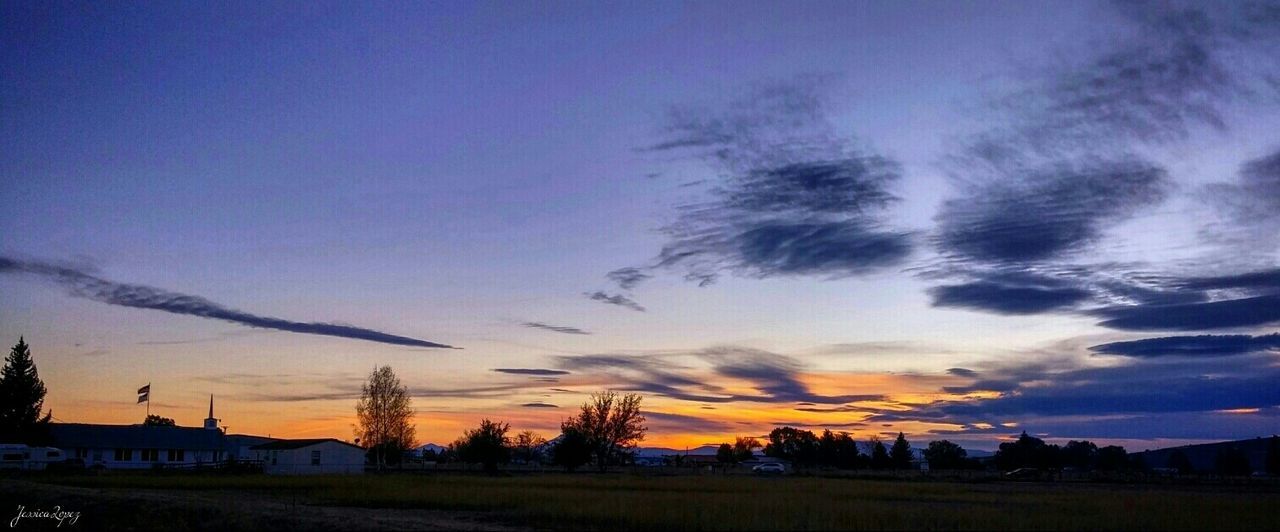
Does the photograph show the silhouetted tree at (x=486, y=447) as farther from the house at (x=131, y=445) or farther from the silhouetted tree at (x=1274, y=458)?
the silhouetted tree at (x=1274, y=458)

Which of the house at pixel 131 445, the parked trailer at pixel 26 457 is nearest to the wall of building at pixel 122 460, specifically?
the house at pixel 131 445

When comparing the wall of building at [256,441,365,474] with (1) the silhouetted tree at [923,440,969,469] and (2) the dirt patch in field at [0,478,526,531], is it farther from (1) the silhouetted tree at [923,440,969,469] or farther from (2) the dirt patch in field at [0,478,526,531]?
(1) the silhouetted tree at [923,440,969,469]

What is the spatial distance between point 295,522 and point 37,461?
6202 centimetres

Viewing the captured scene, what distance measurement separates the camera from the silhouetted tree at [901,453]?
160 m

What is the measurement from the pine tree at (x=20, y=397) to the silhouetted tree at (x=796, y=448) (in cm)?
11564

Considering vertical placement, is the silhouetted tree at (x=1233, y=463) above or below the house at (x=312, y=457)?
below

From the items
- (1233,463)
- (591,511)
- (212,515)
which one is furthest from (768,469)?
(1233,463)

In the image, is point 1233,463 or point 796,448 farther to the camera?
point 796,448

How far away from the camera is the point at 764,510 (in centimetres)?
3450

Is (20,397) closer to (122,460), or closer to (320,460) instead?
(122,460)

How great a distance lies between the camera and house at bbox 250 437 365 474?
8075 centimetres

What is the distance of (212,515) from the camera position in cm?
3173

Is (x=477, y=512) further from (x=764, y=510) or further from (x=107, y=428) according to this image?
(x=107, y=428)

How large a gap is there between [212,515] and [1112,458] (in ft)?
568
